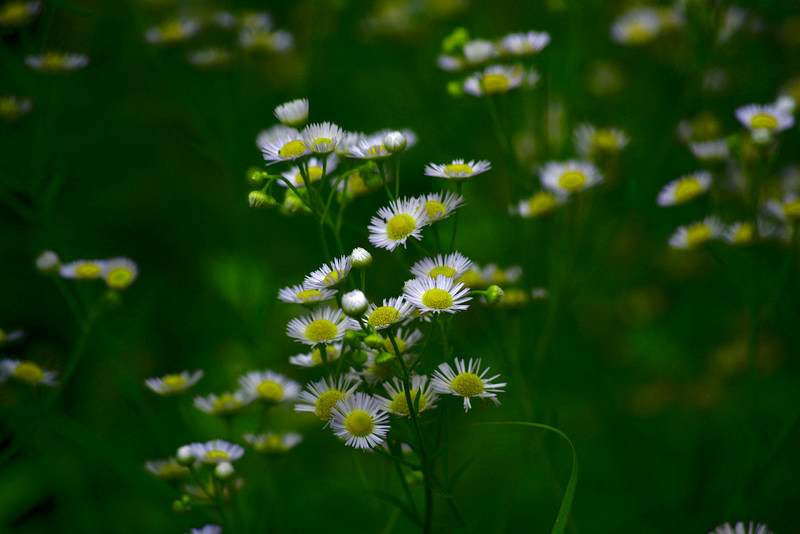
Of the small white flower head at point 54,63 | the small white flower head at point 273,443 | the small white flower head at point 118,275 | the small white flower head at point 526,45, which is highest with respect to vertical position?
the small white flower head at point 54,63

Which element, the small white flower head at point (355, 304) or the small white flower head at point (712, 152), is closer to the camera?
the small white flower head at point (355, 304)

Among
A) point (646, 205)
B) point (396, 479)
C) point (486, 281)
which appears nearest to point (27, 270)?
point (396, 479)

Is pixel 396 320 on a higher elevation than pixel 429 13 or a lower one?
lower

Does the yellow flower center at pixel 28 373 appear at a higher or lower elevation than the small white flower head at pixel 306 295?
higher

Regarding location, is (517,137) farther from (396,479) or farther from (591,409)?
(396,479)

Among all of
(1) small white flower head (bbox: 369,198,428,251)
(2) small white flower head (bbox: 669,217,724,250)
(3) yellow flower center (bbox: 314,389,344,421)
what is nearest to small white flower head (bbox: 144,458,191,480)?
(3) yellow flower center (bbox: 314,389,344,421)

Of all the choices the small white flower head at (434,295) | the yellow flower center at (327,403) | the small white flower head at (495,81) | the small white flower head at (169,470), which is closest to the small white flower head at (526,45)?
the small white flower head at (495,81)

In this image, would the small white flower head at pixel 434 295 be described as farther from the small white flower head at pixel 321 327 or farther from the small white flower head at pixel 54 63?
the small white flower head at pixel 54 63

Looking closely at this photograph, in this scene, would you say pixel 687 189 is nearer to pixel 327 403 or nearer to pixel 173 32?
pixel 327 403
